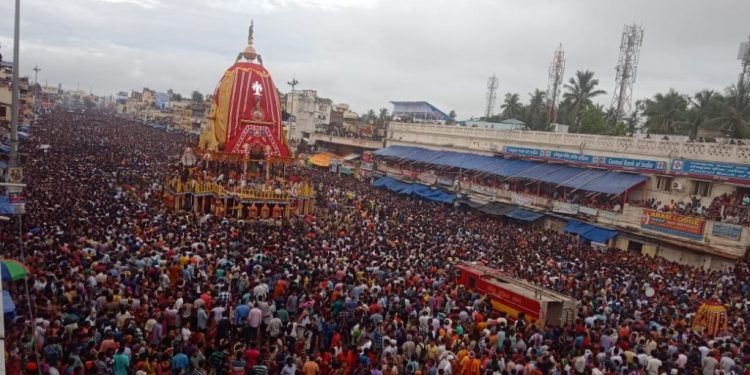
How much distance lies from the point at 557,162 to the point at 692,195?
25.4 ft

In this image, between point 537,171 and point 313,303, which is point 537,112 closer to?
point 537,171

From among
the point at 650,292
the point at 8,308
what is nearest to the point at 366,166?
the point at 650,292

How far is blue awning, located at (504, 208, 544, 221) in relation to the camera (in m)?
28.6

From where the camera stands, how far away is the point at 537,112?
2058 inches

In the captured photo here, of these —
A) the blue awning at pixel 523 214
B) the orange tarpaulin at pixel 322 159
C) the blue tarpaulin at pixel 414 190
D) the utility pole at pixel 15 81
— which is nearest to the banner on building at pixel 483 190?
the blue tarpaulin at pixel 414 190

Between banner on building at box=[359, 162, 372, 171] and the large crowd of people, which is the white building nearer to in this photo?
banner on building at box=[359, 162, 372, 171]

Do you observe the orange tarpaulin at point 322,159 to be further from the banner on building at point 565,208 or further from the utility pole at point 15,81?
the utility pole at point 15,81

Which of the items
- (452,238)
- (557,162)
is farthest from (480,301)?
(557,162)

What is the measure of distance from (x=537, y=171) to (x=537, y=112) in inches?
921

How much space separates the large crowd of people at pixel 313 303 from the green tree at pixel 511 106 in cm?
3819

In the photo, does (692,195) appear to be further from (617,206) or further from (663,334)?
(663,334)

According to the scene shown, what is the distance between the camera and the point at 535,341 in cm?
1113

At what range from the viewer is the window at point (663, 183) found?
25109 mm

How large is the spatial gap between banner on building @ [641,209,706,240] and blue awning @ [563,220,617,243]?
1.59 meters
